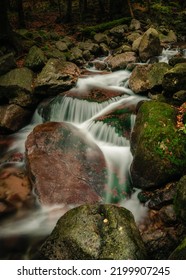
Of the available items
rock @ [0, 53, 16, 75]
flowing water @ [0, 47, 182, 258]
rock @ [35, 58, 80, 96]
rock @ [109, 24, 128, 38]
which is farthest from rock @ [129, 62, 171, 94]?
rock @ [109, 24, 128, 38]

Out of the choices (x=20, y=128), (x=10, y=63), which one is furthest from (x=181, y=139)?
(x=10, y=63)

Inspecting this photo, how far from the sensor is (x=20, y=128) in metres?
9.78

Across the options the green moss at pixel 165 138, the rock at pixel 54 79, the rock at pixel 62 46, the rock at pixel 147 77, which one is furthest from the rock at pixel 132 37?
the green moss at pixel 165 138

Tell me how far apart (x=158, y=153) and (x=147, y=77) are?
4183mm

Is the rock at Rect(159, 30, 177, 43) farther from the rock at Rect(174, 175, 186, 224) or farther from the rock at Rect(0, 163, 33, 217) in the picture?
the rock at Rect(174, 175, 186, 224)

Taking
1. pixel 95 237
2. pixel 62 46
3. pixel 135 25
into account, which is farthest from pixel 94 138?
pixel 135 25

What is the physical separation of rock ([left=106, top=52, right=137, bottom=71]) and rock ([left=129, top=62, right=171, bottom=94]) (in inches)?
92.8

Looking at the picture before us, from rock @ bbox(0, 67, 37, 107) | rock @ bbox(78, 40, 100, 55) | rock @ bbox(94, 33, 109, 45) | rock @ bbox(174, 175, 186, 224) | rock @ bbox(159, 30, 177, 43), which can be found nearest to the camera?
rock @ bbox(174, 175, 186, 224)

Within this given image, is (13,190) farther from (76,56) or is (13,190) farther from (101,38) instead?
(101,38)

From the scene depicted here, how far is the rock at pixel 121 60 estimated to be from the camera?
12375mm

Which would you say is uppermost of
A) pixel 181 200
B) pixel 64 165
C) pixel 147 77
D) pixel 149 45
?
pixel 149 45

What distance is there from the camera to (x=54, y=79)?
10.1 metres

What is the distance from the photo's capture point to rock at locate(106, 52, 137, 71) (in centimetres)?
1238
